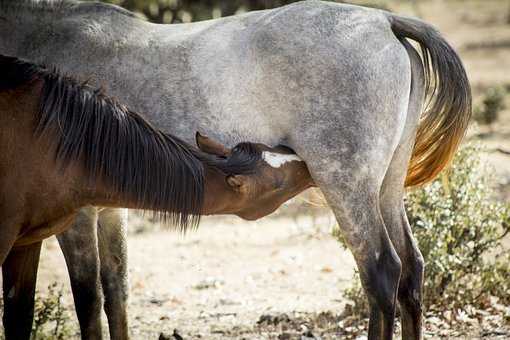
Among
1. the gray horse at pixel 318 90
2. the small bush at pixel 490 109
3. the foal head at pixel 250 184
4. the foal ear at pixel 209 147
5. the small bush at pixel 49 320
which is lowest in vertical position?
the small bush at pixel 49 320

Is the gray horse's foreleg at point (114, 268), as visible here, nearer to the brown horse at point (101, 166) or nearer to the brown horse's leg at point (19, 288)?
the brown horse's leg at point (19, 288)

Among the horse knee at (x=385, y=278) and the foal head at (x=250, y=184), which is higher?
the foal head at (x=250, y=184)

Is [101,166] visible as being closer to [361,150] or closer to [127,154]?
[127,154]

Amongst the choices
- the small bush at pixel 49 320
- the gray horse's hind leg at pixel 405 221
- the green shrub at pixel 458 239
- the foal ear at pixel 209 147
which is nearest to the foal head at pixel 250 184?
the foal ear at pixel 209 147

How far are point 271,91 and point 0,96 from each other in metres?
1.46

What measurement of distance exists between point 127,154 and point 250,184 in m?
0.62

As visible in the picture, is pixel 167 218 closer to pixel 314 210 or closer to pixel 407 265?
pixel 407 265

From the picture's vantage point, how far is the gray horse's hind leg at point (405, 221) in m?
5.14

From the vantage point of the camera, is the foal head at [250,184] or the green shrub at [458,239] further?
the green shrub at [458,239]

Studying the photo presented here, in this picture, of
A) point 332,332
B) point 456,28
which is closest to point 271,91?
point 332,332

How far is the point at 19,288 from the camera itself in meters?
4.88

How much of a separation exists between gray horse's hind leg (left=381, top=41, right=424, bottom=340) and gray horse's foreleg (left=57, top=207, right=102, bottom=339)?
1.74 metres

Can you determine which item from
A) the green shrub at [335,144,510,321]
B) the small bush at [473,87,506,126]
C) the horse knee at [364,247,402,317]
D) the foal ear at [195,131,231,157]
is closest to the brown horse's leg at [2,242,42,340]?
the foal ear at [195,131,231,157]

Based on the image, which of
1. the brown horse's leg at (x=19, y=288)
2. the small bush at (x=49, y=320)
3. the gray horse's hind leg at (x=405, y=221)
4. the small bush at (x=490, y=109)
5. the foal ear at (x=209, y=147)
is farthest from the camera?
the small bush at (x=490, y=109)
